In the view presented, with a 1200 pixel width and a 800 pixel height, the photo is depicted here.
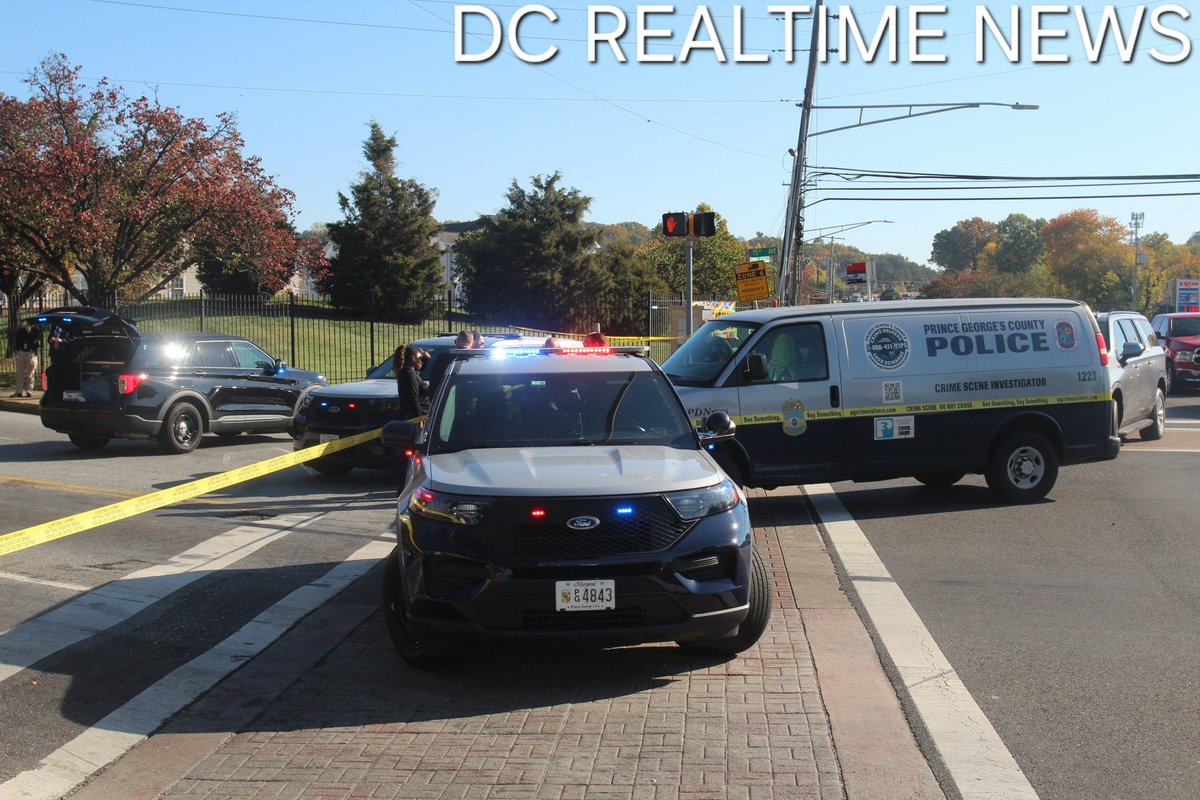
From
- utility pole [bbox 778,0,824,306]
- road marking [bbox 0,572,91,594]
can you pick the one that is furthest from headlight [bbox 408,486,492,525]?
utility pole [bbox 778,0,824,306]

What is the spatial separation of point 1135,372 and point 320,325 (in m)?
30.9

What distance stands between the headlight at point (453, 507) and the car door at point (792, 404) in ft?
17.5

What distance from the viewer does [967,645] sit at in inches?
265

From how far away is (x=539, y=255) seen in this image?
54844mm

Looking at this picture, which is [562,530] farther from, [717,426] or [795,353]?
[795,353]

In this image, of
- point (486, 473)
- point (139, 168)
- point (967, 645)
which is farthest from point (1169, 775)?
point (139, 168)

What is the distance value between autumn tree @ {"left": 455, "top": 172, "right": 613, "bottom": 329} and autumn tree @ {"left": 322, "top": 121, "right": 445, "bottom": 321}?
495 cm

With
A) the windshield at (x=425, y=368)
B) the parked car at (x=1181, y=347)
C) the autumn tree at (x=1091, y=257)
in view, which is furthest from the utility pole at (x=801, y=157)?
the autumn tree at (x=1091, y=257)

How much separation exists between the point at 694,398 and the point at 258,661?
542 cm

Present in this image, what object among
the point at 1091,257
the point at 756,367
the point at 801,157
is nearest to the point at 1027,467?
the point at 756,367

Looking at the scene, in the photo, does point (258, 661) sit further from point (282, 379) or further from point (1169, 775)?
point (282, 379)

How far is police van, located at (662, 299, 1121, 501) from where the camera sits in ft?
35.9

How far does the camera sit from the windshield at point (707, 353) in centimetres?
1123

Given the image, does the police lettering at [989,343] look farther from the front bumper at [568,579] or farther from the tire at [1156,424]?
the tire at [1156,424]
